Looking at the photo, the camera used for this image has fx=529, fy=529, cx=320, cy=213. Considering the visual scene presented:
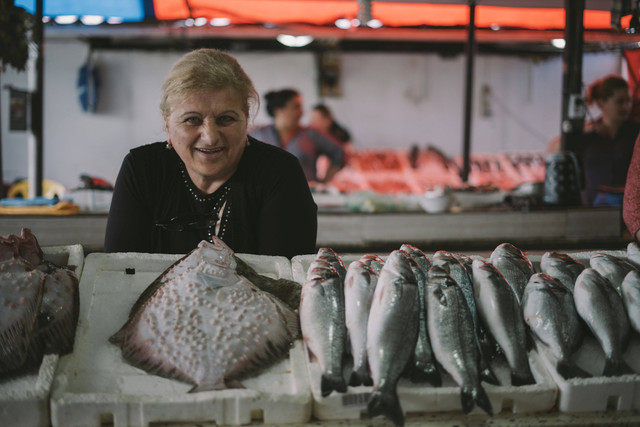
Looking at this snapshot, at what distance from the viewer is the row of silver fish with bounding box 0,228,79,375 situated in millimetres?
1688

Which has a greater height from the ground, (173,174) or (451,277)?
(173,174)

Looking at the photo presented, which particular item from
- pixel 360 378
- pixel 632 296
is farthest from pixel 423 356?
pixel 632 296

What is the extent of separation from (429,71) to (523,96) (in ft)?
7.37

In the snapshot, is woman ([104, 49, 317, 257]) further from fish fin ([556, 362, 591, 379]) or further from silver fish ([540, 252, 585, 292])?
fish fin ([556, 362, 591, 379])

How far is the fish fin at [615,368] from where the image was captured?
5.81ft

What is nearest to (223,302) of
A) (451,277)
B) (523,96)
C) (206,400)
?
(206,400)

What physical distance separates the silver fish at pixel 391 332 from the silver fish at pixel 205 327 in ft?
1.13

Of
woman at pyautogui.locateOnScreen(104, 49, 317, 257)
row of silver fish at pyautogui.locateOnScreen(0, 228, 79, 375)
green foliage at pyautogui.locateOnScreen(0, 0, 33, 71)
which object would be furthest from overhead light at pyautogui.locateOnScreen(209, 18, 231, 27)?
row of silver fish at pyautogui.locateOnScreen(0, 228, 79, 375)

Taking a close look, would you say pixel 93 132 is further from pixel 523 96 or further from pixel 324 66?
pixel 523 96

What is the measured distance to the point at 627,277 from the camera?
2059 millimetres

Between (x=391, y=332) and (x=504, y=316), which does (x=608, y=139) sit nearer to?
(x=504, y=316)

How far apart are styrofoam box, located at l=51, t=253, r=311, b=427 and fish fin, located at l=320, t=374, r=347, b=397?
58 mm

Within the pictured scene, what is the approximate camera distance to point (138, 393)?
5.43ft

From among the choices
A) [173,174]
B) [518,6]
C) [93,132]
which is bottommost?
[173,174]
